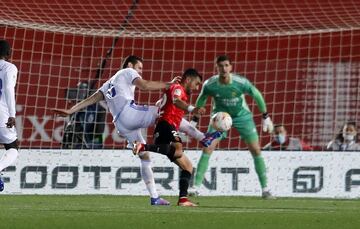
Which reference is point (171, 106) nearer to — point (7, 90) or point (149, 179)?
point (149, 179)

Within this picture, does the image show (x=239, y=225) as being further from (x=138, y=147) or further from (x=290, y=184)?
(x=290, y=184)

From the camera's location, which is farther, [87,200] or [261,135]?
[261,135]

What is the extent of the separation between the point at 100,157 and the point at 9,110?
402 cm

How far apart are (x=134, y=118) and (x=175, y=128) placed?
0.45 metres

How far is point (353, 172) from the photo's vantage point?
52.4 ft

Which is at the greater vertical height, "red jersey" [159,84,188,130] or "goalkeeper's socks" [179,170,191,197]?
"red jersey" [159,84,188,130]

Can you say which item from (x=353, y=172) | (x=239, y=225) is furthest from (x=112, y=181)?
(x=239, y=225)

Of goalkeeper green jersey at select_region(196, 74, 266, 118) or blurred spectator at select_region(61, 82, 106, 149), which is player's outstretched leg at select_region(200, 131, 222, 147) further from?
blurred spectator at select_region(61, 82, 106, 149)

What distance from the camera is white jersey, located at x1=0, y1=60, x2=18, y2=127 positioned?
12102 millimetres

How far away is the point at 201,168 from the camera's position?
15.1m

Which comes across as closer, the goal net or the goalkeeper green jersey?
the goalkeeper green jersey

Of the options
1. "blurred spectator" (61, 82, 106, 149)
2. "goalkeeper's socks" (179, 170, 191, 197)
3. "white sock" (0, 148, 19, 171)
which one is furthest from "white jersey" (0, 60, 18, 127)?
"blurred spectator" (61, 82, 106, 149)

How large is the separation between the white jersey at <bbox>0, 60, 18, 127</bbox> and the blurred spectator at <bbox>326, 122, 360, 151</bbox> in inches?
254

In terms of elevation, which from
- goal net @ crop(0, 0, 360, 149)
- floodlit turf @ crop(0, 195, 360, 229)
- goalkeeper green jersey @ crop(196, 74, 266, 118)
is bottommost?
floodlit turf @ crop(0, 195, 360, 229)
